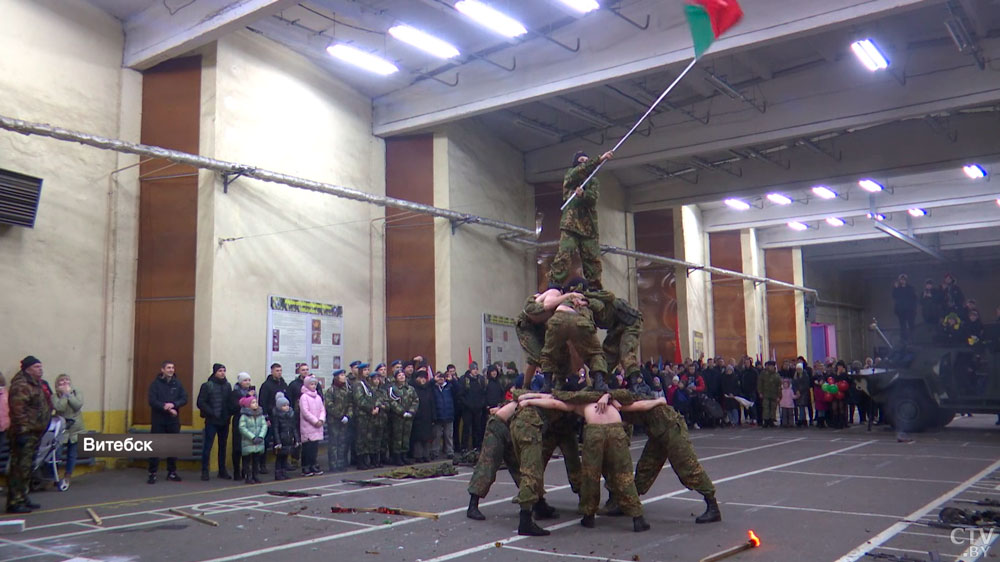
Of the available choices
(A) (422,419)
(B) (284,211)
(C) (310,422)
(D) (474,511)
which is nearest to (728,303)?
(A) (422,419)

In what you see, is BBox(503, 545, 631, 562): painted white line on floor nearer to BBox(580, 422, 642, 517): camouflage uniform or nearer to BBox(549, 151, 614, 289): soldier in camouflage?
BBox(580, 422, 642, 517): camouflage uniform

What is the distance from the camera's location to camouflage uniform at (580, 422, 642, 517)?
7.40m

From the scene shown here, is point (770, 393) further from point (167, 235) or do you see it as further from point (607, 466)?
point (167, 235)

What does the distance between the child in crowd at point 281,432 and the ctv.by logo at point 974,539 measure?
877cm

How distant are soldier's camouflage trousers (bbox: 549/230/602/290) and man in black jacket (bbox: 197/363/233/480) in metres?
5.94

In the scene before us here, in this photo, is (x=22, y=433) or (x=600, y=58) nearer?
(x=22, y=433)

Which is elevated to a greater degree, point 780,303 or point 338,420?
point 780,303

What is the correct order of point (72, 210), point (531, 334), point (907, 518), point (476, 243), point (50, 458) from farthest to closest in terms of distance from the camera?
point (476, 243), point (72, 210), point (50, 458), point (531, 334), point (907, 518)

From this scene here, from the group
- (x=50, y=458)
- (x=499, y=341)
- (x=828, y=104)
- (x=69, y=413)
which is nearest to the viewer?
(x=50, y=458)

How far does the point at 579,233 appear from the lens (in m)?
8.69

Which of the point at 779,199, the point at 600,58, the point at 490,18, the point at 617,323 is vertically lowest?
the point at 617,323

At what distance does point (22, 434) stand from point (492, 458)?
540cm

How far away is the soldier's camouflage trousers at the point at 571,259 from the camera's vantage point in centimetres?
864

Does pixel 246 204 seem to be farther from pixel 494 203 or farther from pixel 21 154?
pixel 494 203
